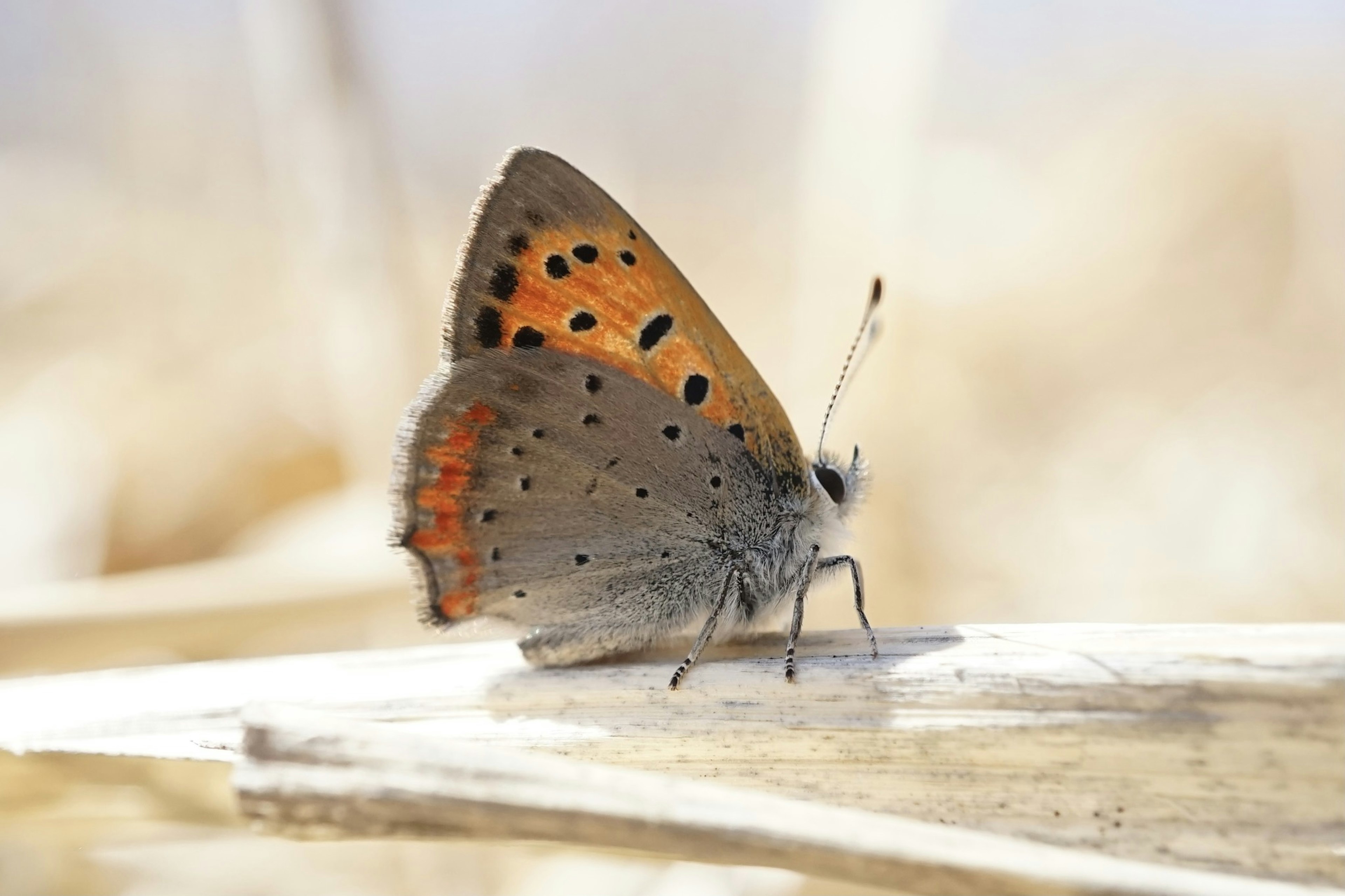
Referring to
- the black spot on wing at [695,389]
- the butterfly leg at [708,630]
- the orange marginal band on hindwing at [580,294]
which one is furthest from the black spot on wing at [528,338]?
the butterfly leg at [708,630]

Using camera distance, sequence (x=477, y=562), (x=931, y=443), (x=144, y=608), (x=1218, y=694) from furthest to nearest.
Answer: (x=931, y=443) → (x=144, y=608) → (x=477, y=562) → (x=1218, y=694)

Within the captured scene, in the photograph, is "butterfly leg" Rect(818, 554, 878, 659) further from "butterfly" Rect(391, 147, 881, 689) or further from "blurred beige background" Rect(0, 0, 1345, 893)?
"blurred beige background" Rect(0, 0, 1345, 893)

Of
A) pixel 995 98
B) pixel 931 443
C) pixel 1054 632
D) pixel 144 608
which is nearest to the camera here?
pixel 1054 632

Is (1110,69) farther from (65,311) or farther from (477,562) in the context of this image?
(65,311)

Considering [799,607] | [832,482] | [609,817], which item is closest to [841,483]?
[832,482]

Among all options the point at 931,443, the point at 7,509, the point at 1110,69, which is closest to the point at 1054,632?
the point at 931,443

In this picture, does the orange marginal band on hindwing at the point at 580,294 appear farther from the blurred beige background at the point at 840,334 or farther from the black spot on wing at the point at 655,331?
the blurred beige background at the point at 840,334

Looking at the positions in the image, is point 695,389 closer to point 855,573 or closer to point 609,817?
point 855,573
